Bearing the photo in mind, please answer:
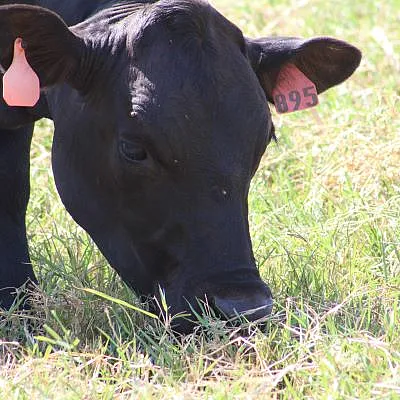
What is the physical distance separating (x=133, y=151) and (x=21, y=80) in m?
0.45

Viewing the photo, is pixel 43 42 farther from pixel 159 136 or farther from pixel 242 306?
pixel 242 306

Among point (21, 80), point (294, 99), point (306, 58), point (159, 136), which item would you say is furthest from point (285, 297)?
point (21, 80)

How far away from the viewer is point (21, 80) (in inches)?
162

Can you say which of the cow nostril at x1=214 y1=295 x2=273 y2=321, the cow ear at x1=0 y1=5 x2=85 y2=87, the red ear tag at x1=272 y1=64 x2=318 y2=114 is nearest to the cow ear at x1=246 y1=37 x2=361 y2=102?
the red ear tag at x1=272 y1=64 x2=318 y2=114

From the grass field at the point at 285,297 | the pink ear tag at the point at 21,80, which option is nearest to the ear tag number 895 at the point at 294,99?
the grass field at the point at 285,297

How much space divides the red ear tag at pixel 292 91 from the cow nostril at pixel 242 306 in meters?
0.97

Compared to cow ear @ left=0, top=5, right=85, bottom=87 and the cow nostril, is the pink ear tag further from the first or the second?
the cow nostril

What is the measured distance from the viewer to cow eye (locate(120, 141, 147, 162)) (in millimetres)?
3988

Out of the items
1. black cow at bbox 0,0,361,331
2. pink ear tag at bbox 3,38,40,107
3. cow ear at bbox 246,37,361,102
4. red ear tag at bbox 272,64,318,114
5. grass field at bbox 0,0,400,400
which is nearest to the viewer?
grass field at bbox 0,0,400,400

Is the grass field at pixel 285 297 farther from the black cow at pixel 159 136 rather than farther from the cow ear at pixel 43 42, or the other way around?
the cow ear at pixel 43 42

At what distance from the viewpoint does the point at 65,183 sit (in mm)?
4312

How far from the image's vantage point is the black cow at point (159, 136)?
3939mm

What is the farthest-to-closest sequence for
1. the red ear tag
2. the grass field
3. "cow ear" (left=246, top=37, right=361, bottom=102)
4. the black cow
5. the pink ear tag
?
the red ear tag, "cow ear" (left=246, top=37, right=361, bottom=102), the pink ear tag, the black cow, the grass field

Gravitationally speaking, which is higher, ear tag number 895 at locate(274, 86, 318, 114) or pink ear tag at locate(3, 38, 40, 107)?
pink ear tag at locate(3, 38, 40, 107)
